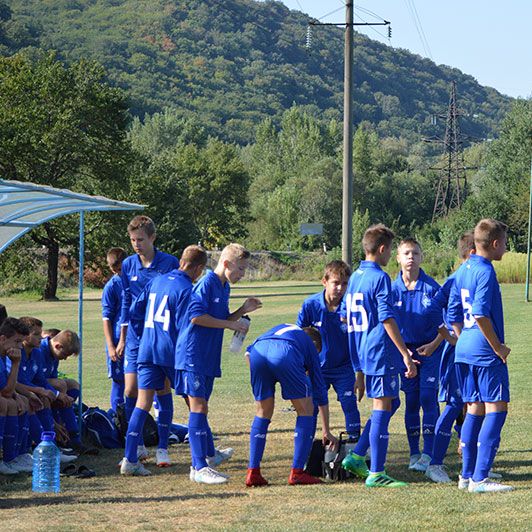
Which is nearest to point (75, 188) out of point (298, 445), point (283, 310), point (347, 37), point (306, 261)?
point (283, 310)

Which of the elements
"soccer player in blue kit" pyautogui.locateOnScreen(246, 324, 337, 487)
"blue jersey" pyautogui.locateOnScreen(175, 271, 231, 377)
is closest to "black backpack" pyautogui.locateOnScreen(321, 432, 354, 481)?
"soccer player in blue kit" pyautogui.locateOnScreen(246, 324, 337, 487)

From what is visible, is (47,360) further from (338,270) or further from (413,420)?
(413,420)

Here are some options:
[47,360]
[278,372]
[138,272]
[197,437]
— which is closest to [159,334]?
[197,437]

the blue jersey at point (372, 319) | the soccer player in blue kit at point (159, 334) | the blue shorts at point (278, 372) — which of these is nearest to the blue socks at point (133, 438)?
the soccer player in blue kit at point (159, 334)

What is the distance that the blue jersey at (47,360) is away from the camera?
31.6 ft

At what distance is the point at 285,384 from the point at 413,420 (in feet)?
5.12

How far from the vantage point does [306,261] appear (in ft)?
241

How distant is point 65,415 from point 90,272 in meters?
44.9

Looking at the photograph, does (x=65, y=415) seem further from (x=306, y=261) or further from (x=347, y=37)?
(x=306, y=261)

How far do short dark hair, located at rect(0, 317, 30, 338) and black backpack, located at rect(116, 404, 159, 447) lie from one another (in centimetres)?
213

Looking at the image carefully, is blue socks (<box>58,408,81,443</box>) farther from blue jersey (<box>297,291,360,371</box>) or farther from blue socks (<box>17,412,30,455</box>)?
blue jersey (<box>297,291,360,371</box>)

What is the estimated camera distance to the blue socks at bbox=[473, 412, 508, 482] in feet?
25.4

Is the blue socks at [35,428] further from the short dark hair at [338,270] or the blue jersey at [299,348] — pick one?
the short dark hair at [338,270]

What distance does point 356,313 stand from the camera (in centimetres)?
819
